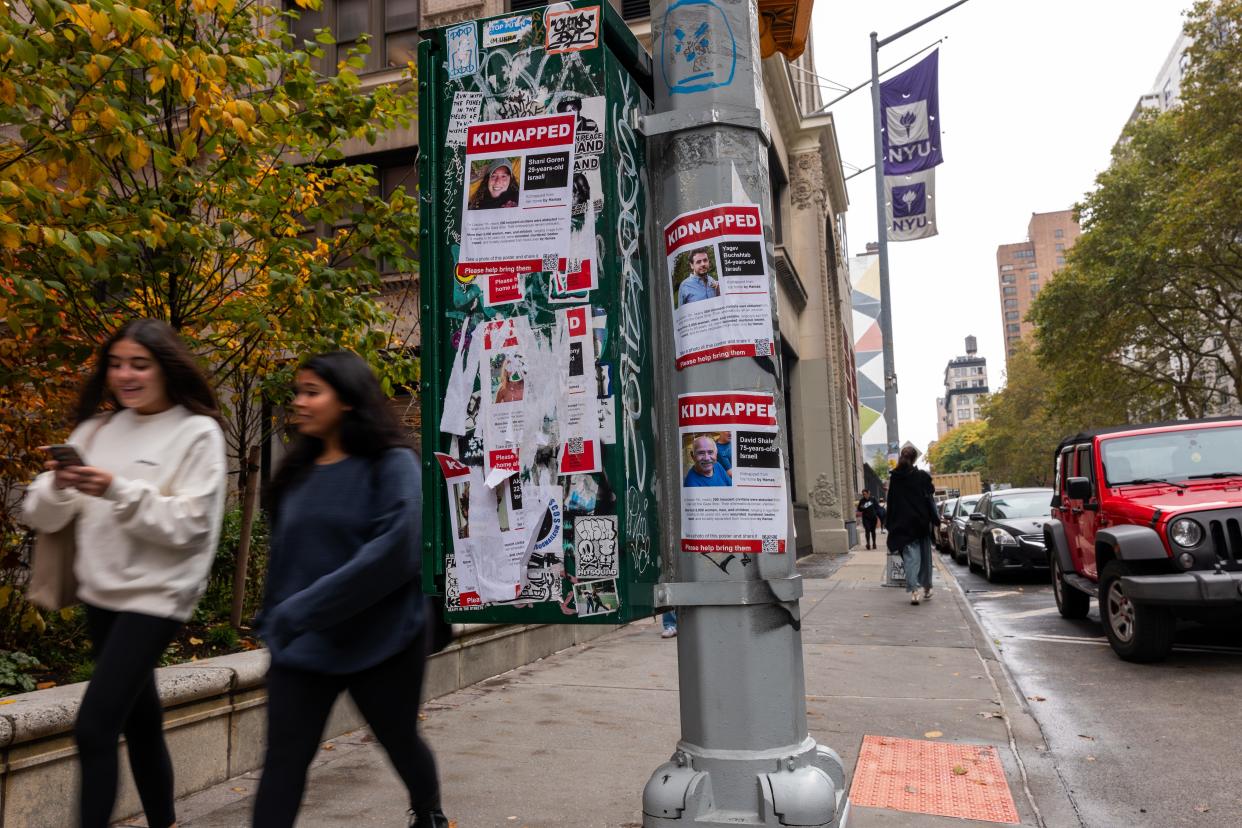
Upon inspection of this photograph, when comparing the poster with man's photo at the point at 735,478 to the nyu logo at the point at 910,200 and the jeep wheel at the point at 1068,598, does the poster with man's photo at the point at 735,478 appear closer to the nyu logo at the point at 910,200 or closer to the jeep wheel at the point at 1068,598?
the jeep wheel at the point at 1068,598

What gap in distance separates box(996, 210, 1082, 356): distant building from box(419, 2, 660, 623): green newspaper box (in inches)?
7102

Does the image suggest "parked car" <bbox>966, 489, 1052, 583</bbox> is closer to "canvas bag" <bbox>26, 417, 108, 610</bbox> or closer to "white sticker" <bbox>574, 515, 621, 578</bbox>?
"white sticker" <bbox>574, 515, 621, 578</bbox>

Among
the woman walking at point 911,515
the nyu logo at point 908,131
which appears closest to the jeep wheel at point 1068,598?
the woman walking at point 911,515

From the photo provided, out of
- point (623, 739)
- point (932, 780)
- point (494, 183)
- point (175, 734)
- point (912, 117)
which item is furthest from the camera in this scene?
point (912, 117)

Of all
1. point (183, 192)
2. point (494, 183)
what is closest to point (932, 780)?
point (494, 183)

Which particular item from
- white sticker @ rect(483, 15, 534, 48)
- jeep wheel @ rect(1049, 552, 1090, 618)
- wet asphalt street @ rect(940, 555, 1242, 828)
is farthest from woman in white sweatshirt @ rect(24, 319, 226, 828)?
jeep wheel @ rect(1049, 552, 1090, 618)

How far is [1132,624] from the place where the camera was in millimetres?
7805

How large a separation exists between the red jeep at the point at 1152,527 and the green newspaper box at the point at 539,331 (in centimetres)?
601

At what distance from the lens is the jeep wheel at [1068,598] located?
1064 cm

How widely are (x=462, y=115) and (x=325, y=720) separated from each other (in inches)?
76.6

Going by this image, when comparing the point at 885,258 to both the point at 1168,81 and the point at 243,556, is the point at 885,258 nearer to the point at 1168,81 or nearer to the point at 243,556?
the point at 243,556

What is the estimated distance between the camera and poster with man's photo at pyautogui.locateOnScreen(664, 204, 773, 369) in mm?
2785

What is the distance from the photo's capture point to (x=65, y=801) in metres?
3.85

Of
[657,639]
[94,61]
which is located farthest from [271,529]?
[657,639]
